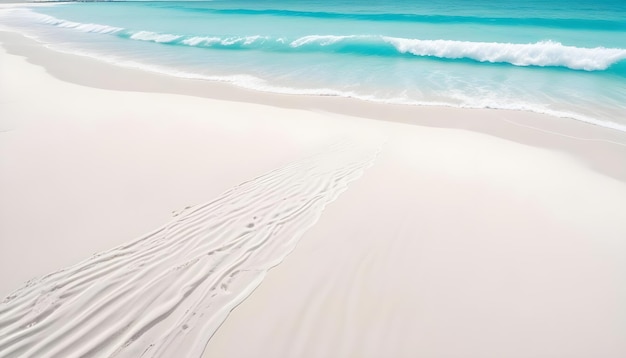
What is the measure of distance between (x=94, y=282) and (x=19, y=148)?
4.63 metres

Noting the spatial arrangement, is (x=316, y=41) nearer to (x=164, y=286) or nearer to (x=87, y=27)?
(x=164, y=286)

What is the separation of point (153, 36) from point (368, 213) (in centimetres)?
2241

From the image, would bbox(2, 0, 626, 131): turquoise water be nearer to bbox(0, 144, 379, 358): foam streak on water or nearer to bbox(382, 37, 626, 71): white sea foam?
bbox(382, 37, 626, 71): white sea foam

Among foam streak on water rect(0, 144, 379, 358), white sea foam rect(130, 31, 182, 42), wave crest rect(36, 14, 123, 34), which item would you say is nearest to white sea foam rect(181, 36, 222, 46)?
white sea foam rect(130, 31, 182, 42)

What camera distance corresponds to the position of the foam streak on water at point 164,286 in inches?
114

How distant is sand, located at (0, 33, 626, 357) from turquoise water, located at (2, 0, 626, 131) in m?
2.15

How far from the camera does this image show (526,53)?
49.8 ft

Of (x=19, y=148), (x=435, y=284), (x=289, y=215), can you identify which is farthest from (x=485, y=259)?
(x=19, y=148)

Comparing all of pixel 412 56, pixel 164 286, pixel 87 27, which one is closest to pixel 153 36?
pixel 87 27

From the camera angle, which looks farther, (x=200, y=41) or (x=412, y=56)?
(x=200, y=41)

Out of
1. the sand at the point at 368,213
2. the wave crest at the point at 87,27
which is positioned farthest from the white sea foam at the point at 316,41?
the wave crest at the point at 87,27

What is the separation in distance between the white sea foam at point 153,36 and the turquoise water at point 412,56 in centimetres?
17

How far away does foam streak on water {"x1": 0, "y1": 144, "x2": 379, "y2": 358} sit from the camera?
2900mm

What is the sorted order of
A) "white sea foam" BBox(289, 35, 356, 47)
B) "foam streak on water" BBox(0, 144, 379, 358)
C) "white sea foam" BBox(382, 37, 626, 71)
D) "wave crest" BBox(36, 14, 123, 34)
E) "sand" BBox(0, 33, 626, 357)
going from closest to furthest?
"foam streak on water" BBox(0, 144, 379, 358)
"sand" BBox(0, 33, 626, 357)
"white sea foam" BBox(382, 37, 626, 71)
"white sea foam" BBox(289, 35, 356, 47)
"wave crest" BBox(36, 14, 123, 34)
